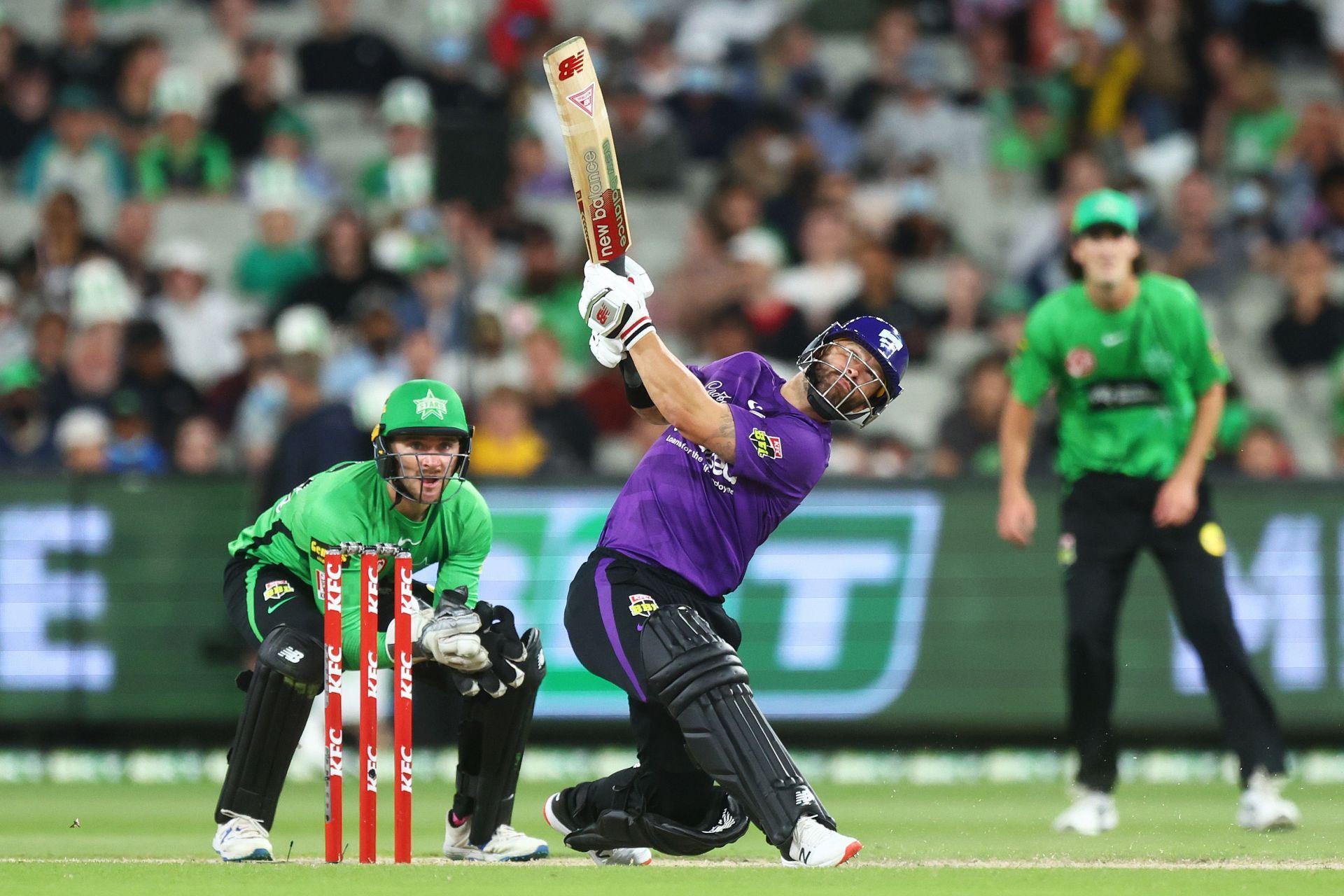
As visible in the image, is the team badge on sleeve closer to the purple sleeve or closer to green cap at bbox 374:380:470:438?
the purple sleeve

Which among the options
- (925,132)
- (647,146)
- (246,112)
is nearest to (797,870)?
(647,146)

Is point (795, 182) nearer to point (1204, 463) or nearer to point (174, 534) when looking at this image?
point (174, 534)

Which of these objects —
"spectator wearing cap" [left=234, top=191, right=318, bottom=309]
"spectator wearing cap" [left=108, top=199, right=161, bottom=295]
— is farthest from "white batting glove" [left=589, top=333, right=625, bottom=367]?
"spectator wearing cap" [left=108, top=199, right=161, bottom=295]

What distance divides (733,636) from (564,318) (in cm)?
736

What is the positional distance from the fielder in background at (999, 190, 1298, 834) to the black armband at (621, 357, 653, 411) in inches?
90.3

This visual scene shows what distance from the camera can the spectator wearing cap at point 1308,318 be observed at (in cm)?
1424

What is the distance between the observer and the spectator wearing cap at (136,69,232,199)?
15.2 metres

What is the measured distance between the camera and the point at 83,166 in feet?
49.9

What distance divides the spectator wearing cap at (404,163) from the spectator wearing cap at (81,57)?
2.18 m

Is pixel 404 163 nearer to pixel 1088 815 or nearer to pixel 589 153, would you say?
pixel 589 153

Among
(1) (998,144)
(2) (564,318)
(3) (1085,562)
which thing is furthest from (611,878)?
(1) (998,144)

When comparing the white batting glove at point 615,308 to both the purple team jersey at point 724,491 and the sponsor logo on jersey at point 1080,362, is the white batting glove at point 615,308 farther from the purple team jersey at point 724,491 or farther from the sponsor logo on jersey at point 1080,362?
the sponsor logo on jersey at point 1080,362

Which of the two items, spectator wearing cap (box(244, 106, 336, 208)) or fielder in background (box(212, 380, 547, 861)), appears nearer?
fielder in background (box(212, 380, 547, 861))

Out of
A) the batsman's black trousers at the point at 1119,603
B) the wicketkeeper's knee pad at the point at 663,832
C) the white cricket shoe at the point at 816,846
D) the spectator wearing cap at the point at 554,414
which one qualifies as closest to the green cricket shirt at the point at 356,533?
the wicketkeeper's knee pad at the point at 663,832
